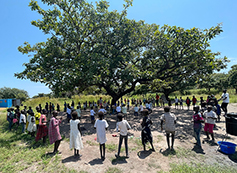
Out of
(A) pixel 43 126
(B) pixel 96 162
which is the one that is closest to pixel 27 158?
(A) pixel 43 126

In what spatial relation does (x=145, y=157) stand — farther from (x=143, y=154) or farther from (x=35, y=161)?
(x=35, y=161)

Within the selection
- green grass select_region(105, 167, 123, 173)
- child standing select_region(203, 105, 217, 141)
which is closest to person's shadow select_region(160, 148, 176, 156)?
green grass select_region(105, 167, 123, 173)

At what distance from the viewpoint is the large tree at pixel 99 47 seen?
988 centimetres

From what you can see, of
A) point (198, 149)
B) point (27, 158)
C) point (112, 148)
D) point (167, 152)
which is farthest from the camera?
point (112, 148)

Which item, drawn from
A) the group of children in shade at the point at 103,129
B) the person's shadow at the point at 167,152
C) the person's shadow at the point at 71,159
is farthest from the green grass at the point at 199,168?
the person's shadow at the point at 71,159

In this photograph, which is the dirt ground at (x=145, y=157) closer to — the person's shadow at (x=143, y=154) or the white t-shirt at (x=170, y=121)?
the person's shadow at (x=143, y=154)

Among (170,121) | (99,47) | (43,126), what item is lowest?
(43,126)

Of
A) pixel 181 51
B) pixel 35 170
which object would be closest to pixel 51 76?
pixel 35 170

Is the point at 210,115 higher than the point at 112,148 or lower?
higher

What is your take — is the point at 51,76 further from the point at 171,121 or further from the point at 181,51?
the point at 181,51

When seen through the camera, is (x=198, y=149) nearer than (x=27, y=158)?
No

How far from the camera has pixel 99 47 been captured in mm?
11695

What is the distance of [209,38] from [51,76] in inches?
494

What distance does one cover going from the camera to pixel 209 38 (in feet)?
34.5
